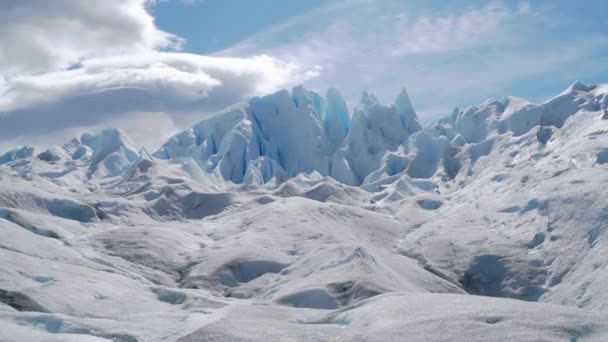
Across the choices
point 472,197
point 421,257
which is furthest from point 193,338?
point 472,197

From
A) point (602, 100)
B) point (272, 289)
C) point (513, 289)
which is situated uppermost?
point (602, 100)

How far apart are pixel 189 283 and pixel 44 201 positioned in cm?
1942

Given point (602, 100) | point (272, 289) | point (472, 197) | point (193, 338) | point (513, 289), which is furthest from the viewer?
point (602, 100)

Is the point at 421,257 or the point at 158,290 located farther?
Result: the point at 421,257

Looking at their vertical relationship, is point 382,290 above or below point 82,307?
below

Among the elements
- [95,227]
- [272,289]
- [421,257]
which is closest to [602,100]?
[421,257]

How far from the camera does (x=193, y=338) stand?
15.8 meters

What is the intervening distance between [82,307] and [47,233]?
691 inches

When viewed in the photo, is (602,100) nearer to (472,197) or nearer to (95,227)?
(472,197)

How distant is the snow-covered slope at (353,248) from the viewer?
1669 centimetres

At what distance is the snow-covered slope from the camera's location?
16.7 meters

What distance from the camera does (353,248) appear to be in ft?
109

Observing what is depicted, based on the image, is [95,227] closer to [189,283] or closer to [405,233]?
[189,283]

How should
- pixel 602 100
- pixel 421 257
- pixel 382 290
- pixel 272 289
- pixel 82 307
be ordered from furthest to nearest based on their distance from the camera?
pixel 602 100 < pixel 421 257 < pixel 272 289 < pixel 382 290 < pixel 82 307
